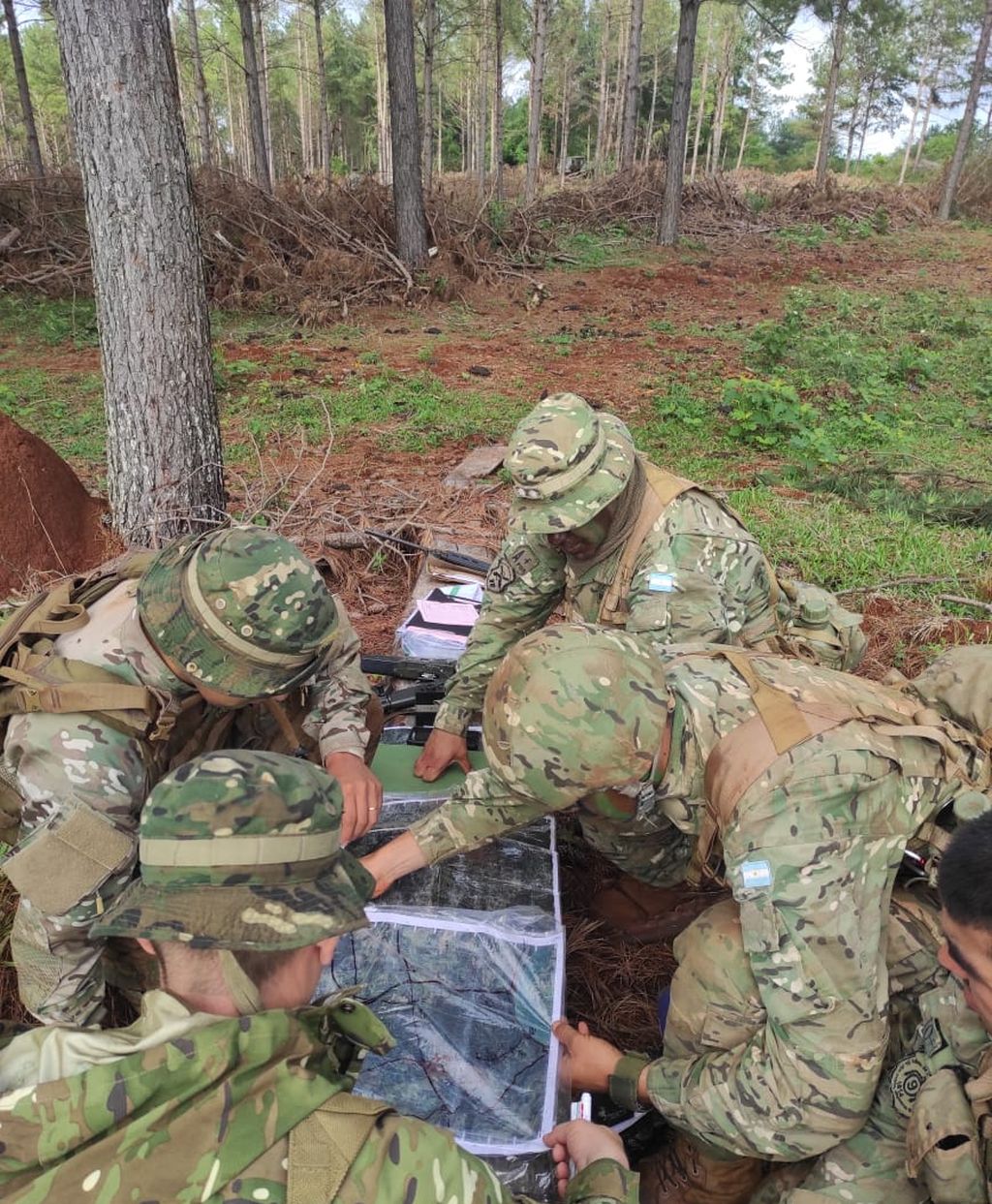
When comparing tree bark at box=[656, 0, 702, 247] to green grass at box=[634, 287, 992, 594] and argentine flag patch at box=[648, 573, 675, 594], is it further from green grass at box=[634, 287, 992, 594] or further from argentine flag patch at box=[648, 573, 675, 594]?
argentine flag patch at box=[648, 573, 675, 594]

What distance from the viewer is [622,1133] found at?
2.12m

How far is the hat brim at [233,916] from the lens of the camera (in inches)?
46.6

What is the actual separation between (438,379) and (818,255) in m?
10.8

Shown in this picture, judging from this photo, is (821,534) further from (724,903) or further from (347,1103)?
(347,1103)

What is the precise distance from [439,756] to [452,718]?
5.6 inches

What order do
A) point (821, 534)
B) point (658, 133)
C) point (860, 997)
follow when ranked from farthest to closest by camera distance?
point (658, 133) < point (821, 534) < point (860, 997)

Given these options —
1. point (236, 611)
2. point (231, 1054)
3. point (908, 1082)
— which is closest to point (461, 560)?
point (236, 611)

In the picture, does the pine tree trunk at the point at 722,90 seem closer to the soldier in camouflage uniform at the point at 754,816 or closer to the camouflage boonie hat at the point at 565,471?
the camouflage boonie hat at the point at 565,471

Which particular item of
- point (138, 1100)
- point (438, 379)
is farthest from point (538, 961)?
point (438, 379)

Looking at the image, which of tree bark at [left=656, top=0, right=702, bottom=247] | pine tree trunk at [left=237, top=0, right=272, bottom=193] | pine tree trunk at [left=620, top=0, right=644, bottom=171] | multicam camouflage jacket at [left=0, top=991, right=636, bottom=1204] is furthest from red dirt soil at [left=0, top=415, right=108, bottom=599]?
pine tree trunk at [left=620, top=0, right=644, bottom=171]

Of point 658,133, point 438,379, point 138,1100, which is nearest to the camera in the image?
point 138,1100

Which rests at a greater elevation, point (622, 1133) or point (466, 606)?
point (466, 606)

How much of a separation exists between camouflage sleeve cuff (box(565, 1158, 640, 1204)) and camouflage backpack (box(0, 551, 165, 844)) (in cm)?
122

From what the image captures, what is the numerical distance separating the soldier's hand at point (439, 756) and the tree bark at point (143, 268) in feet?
6.17
